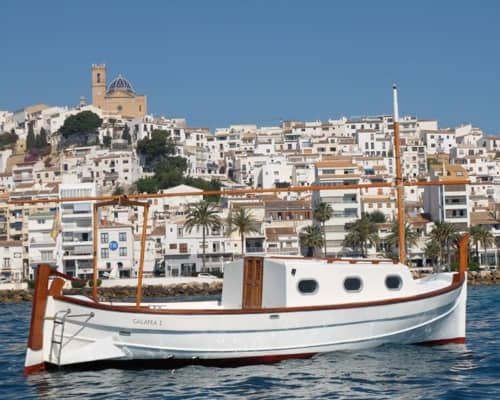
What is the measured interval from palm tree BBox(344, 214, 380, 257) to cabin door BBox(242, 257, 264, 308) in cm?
5571

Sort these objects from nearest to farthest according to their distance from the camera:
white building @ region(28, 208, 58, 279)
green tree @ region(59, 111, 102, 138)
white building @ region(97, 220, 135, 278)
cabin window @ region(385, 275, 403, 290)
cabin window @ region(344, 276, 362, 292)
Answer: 1. cabin window @ region(344, 276, 362, 292)
2. cabin window @ region(385, 275, 403, 290)
3. white building @ region(97, 220, 135, 278)
4. white building @ region(28, 208, 58, 279)
5. green tree @ region(59, 111, 102, 138)

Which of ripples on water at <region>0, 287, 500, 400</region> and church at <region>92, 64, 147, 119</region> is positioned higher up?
church at <region>92, 64, 147, 119</region>

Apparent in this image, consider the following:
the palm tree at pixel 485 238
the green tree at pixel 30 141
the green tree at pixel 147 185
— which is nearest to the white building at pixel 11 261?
the green tree at pixel 147 185

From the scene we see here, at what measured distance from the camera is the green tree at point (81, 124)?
14775 centimetres

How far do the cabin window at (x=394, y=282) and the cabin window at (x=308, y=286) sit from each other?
1.79 meters

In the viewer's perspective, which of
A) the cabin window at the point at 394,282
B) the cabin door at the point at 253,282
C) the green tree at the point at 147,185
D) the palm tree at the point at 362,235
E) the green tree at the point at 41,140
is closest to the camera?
the cabin door at the point at 253,282

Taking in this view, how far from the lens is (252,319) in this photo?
22344mm

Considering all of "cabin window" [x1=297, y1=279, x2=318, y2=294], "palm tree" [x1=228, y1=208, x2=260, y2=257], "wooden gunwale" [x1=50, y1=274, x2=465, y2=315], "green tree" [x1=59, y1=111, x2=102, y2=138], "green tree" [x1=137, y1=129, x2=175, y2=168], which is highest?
"green tree" [x1=59, y1=111, x2=102, y2=138]

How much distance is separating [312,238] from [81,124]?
239 ft

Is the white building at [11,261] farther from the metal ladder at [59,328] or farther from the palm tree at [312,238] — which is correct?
the metal ladder at [59,328]

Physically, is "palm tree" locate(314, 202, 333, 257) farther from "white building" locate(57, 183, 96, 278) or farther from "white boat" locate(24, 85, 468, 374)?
"white boat" locate(24, 85, 468, 374)

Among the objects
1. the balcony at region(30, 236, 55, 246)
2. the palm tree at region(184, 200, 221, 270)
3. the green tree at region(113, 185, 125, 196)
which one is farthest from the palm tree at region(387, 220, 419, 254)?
the green tree at region(113, 185, 125, 196)

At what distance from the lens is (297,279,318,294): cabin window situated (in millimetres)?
23359

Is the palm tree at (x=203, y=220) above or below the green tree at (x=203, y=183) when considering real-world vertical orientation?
below
